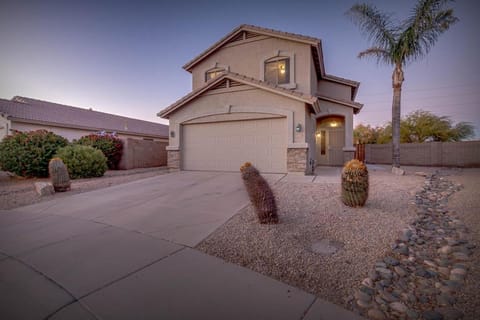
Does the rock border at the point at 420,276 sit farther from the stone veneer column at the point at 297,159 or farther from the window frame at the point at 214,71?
the window frame at the point at 214,71

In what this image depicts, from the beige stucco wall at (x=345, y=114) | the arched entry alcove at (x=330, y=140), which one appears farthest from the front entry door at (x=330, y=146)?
the beige stucco wall at (x=345, y=114)

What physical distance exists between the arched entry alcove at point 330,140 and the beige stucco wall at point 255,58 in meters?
3.85

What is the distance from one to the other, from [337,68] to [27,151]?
2366 cm

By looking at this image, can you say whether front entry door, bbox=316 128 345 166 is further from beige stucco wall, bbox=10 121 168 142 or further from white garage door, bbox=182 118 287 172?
beige stucco wall, bbox=10 121 168 142

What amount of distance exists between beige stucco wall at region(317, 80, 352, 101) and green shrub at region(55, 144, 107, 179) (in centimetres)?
1364

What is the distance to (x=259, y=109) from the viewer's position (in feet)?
28.7

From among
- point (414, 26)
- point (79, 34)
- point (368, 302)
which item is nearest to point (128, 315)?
point (368, 302)

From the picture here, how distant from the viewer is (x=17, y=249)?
304 cm

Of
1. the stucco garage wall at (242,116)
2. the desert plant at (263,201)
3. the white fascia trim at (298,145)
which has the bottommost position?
the desert plant at (263,201)

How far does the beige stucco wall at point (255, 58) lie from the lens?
1062 cm

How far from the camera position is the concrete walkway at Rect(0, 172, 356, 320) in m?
1.84

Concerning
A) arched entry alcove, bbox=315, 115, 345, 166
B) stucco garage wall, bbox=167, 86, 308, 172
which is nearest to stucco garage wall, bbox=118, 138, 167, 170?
stucco garage wall, bbox=167, 86, 308, 172

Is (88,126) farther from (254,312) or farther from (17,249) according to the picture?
(254,312)

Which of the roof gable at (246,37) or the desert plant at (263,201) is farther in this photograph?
the roof gable at (246,37)
